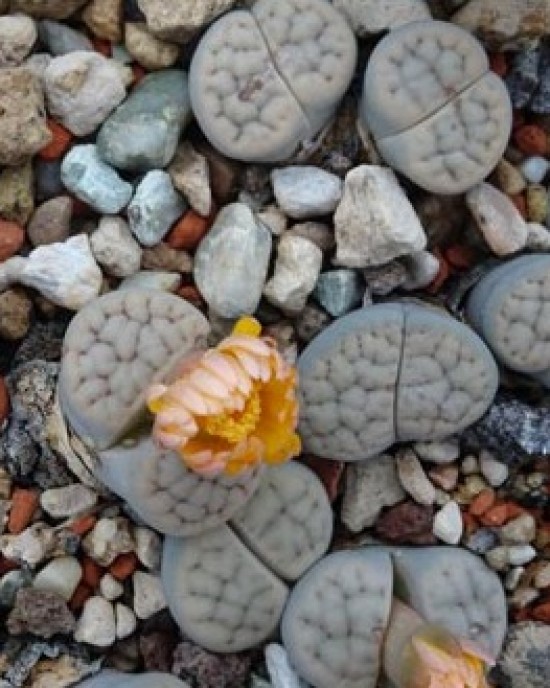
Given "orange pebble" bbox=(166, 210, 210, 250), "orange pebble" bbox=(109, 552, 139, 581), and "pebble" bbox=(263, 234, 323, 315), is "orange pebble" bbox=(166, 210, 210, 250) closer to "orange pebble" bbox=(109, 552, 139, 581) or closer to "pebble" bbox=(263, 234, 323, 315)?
"pebble" bbox=(263, 234, 323, 315)

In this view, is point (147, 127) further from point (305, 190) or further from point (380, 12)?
point (380, 12)

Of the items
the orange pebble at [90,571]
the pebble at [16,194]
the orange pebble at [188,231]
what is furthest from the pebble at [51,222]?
the orange pebble at [90,571]

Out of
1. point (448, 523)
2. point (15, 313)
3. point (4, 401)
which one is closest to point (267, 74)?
point (15, 313)

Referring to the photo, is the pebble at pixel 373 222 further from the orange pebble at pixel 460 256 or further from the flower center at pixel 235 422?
the flower center at pixel 235 422

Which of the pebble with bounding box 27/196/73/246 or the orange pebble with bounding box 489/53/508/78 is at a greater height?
the orange pebble with bounding box 489/53/508/78

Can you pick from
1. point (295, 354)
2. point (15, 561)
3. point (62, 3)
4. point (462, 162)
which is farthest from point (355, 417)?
point (62, 3)

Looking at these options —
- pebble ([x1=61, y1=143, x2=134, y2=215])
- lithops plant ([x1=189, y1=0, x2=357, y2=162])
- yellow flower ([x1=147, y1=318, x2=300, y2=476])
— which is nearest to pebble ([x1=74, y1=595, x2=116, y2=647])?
yellow flower ([x1=147, y1=318, x2=300, y2=476])
